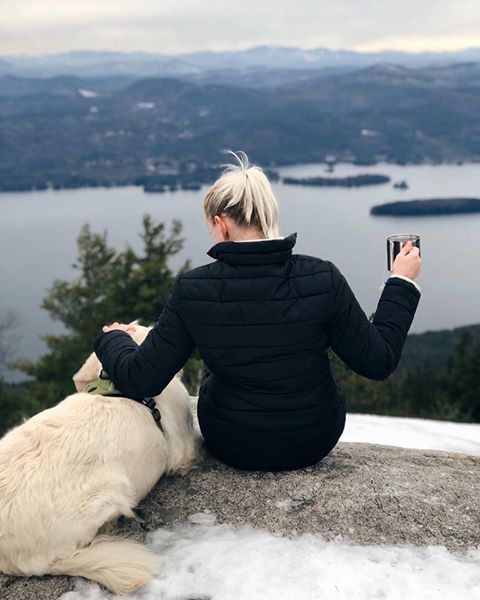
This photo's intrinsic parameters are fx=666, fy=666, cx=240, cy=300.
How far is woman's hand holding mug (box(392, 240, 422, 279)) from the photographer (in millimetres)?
3584

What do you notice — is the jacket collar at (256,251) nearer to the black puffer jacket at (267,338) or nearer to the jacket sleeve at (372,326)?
the black puffer jacket at (267,338)

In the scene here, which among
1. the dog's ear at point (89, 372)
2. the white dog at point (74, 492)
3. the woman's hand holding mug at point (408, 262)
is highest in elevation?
the woman's hand holding mug at point (408, 262)

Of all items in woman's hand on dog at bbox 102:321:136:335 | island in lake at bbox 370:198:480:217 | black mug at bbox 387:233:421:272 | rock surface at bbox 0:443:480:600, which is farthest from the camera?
island in lake at bbox 370:198:480:217

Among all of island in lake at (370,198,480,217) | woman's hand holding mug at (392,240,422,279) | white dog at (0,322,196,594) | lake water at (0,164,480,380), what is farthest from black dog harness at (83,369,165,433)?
island in lake at (370,198,480,217)

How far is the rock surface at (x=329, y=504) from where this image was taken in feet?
11.1

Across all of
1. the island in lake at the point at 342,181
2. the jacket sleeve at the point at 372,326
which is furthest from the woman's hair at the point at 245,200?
the island in lake at the point at 342,181

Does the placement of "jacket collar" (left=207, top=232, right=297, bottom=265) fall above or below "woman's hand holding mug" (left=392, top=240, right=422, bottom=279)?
above

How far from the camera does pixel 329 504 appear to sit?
3639mm

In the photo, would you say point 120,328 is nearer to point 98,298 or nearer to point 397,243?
point 397,243

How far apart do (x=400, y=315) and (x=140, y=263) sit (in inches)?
1044

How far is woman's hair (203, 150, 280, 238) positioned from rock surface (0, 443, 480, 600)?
150 centimetres

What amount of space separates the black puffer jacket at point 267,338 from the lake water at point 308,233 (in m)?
24.4

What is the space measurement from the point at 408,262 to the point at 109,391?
1.77 meters

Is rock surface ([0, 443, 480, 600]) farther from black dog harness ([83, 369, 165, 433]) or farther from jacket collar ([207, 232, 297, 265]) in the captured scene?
jacket collar ([207, 232, 297, 265])
